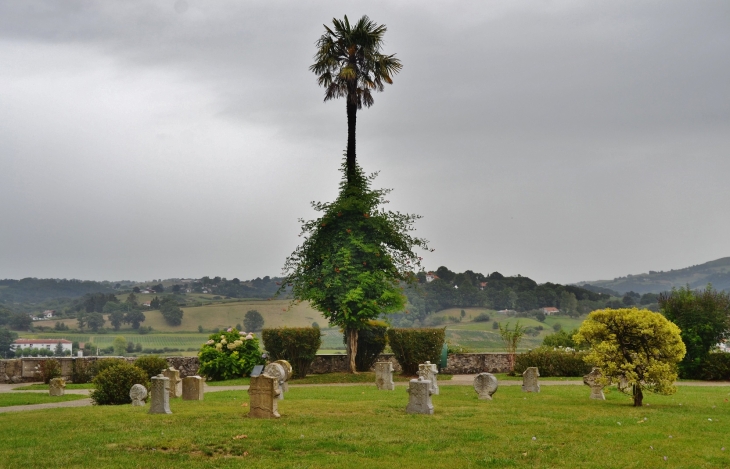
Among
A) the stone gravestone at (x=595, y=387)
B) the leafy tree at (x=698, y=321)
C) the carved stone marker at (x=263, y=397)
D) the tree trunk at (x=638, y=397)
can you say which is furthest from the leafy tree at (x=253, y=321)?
the carved stone marker at (x=263, y=397)

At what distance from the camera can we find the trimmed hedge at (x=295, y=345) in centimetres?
2955

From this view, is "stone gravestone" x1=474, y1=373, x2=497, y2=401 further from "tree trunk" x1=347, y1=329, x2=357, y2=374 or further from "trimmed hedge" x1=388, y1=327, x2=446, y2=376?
"tree trunk" x1=347, y1=329, x2=357, y2=374

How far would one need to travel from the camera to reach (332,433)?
1382 centimetres

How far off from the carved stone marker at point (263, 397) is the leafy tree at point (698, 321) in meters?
19.2

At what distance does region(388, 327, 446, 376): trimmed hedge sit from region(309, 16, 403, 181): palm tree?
8.61 meters

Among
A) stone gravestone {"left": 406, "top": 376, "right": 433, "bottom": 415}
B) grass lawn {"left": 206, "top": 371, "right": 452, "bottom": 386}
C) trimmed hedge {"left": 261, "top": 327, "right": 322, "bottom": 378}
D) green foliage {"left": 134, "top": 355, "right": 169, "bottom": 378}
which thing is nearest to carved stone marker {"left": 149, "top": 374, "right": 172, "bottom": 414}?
stone gravestone {"left": 406, "top": 376, "right": 433, "bottom": 415}

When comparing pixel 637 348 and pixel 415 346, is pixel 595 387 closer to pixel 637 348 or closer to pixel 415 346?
pixel 637 348

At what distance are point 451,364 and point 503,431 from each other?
727 inches

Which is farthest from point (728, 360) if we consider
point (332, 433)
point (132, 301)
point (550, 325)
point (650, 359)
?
point (132, 301)

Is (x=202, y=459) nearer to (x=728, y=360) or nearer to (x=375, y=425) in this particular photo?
(x=375, y=425)

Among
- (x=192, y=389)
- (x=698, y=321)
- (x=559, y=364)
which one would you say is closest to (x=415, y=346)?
(x=559, y=364)

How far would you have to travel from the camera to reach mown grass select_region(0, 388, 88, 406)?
71.3 feet

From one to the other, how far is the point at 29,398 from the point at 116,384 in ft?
17.0

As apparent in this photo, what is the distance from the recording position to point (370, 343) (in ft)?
105
